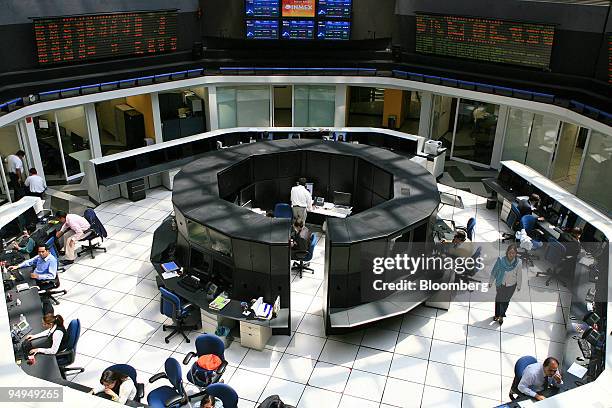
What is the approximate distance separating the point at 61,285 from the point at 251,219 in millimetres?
4364

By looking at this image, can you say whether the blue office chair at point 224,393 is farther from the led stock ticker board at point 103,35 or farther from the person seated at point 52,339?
the led stock ticker board at point 103,35

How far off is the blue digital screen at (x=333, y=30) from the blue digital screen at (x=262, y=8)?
1.50 metres

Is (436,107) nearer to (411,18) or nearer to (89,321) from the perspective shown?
(411,18)

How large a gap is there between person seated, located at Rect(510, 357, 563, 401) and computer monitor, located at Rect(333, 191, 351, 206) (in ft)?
19.3

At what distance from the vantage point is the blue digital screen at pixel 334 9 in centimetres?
1684

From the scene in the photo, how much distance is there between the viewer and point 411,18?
1669 centimetres

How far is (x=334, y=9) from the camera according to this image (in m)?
16.9

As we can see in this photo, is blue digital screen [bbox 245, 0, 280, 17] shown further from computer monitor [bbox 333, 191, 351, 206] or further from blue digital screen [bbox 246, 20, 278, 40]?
computer monitor [bbox 333, 191, 351, 206]

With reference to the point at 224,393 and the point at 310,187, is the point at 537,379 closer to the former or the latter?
the point at 224,393

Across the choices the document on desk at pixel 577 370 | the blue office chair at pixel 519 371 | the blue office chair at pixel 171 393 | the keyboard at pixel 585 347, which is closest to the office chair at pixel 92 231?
the blue office chair at pixel 171 393

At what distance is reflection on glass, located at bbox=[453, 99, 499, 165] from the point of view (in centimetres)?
1698

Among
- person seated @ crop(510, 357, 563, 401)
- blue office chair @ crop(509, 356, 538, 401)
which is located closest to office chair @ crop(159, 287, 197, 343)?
blue office chair @ crop(509, 356, 538, 401)

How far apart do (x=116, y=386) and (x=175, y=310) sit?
6.42ft

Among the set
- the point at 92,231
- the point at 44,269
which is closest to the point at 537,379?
the point at 44,269
